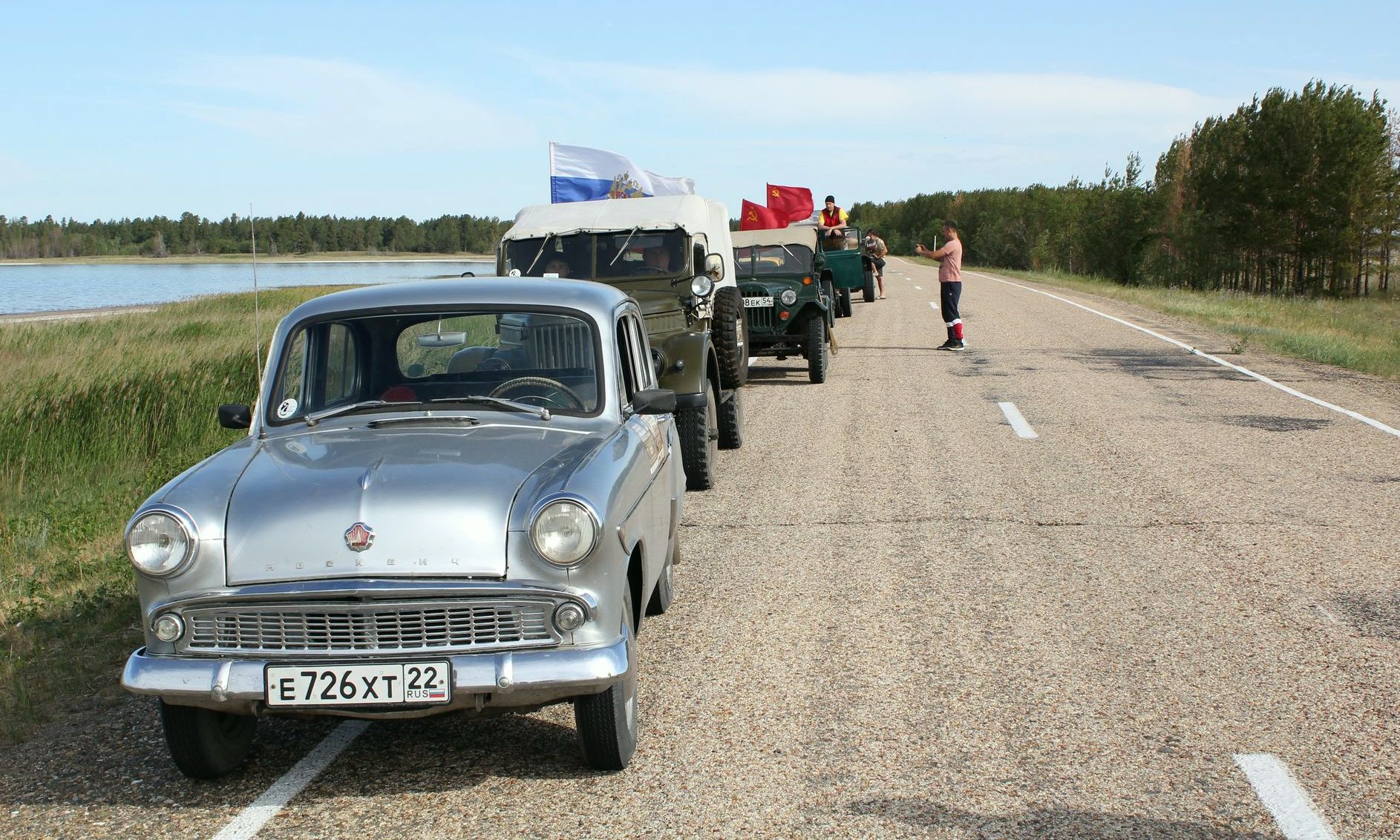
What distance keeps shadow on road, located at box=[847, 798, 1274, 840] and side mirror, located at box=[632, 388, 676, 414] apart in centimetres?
184

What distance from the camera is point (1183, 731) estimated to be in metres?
4.30

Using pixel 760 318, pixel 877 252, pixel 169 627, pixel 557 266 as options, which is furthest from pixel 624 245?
pixel 877 252

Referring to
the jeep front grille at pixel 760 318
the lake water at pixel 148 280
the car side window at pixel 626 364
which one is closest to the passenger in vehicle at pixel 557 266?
the jeep front grille at pixel 760 318

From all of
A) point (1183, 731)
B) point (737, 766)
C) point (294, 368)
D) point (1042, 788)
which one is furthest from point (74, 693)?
point (1183, 731)

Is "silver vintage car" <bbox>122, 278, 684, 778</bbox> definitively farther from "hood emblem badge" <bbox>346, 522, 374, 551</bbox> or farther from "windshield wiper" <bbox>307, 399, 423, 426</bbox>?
"windshield wiper" <bbox>307, 399, 423, 426</bbox>

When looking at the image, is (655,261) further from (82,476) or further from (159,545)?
(159,545)

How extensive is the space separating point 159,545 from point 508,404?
1476mm

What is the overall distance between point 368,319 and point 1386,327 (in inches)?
1217

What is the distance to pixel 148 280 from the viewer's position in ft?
227

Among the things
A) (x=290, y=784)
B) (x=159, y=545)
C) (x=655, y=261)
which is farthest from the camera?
(x=655, y=261)

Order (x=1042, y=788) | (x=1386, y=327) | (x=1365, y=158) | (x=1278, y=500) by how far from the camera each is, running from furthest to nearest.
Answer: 1. (x=1365, y=158)
2. (x=1386, y=327)
3. (x=1278, y=500)
4. (x=1042, y=788)

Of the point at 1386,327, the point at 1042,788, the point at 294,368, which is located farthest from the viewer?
the point at 1386,327

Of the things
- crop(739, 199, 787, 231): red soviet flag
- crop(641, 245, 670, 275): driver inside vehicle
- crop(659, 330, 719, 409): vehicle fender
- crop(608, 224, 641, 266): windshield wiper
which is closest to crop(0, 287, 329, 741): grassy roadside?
crop(659, 330, 719, 409): vehicle fender

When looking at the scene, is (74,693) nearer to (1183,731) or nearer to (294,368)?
(294,368)
